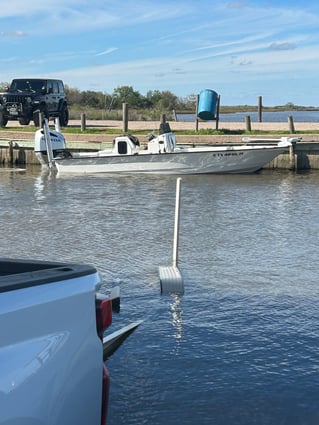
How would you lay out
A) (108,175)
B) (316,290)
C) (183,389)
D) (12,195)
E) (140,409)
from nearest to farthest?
(140,409) → (183,389) → (316,290) → (12,195) → (108,175)

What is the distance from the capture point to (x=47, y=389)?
9.18 ft

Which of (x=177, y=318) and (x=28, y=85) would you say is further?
(x=28, y=85)

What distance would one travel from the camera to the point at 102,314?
314 centimetres

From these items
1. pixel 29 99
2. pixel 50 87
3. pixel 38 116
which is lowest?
pixel 38 116

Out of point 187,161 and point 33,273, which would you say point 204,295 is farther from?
point 187,161

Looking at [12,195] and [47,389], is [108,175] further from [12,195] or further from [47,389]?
[47,389]

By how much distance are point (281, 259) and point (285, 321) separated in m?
3.66

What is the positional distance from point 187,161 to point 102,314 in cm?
2433

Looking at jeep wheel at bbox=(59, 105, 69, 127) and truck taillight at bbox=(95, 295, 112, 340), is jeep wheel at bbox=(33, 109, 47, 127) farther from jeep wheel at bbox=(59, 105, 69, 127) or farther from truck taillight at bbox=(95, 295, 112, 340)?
truck taillight at bbox=(95, 295, 112, 340)

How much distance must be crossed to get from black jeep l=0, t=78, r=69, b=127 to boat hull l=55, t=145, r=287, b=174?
6.51m

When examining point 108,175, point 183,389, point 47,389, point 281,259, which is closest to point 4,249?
point 281,259

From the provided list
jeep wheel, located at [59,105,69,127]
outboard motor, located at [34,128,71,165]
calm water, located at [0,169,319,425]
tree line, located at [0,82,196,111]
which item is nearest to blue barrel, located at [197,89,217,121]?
jeep wheel, located at [59,105,69,127]

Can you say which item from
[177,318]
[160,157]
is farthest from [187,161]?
[177,318]

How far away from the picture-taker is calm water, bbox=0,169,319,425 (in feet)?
18.0
